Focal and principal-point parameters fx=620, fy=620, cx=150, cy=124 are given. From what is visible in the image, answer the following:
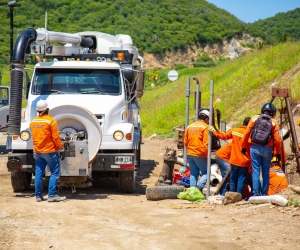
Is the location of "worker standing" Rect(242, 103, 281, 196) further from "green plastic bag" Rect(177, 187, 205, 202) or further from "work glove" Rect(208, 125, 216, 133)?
"green plastic bag" Rect(177, 187, 205, 202)

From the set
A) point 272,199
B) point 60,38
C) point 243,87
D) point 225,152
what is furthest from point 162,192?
point 243,87

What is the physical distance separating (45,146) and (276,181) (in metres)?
4.18

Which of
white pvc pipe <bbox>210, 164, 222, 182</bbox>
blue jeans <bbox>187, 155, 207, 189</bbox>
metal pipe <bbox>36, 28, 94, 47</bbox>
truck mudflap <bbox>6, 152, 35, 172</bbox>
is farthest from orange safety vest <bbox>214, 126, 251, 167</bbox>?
metal pipe <bbox>36, 28, 94, 47</bbox>

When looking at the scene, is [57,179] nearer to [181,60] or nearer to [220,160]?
[220,160]

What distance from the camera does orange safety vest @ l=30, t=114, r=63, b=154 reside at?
35.9ft

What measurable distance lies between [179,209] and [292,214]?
7.00ft

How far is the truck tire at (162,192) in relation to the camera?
446 inches

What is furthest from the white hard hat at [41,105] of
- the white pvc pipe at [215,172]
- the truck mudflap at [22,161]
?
the white pvc pipe at [215,172]

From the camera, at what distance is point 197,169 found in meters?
11.9

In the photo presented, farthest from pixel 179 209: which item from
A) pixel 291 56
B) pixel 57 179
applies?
pixel 291 56

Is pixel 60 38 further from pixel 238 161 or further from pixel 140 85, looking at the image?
pixel 238 161

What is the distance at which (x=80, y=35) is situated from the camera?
16.5 meters

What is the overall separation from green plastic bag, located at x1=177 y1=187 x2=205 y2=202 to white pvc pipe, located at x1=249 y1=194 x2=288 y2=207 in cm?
124

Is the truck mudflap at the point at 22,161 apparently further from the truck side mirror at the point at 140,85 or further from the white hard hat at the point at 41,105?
the truck side mirror at the point at 140,85
